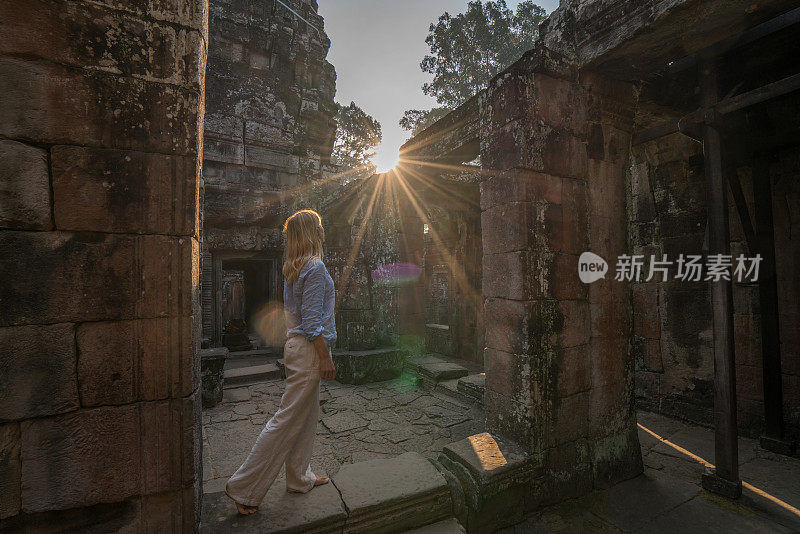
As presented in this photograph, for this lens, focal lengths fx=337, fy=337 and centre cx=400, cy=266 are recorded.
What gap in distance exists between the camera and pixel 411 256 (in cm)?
857

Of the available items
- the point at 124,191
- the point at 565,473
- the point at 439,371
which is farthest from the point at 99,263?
the point at 439,371

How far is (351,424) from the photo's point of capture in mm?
4367

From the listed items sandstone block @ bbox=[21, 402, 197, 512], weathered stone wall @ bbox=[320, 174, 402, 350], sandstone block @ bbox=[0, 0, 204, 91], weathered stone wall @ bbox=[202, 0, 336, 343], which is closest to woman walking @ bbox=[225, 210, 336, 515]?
sandstone block @ bbox=[21, 402, 197, 512]

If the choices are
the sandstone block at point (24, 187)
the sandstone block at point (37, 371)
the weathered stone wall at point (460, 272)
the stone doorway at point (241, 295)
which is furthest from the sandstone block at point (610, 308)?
the stone doorway at point (241, 295)

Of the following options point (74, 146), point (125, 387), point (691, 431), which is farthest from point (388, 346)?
point (74, 146)

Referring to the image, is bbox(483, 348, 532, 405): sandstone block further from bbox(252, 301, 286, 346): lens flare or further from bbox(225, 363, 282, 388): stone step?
bbox(252, 301, 286, 346): lens flare

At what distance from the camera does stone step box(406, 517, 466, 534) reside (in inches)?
89.0

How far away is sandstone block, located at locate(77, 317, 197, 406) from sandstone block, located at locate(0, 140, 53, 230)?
54 centimetres

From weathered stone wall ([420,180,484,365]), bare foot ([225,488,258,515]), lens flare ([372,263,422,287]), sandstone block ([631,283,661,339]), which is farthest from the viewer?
weathered stone wall ([420,180,484,365])

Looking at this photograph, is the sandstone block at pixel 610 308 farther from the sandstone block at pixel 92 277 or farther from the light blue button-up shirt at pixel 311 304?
the sandstone block at pixel 92 277

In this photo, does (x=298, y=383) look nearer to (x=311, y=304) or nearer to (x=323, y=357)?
(x=323, y=357)

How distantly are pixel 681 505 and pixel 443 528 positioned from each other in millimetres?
2147

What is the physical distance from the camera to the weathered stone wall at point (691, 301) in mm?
4141

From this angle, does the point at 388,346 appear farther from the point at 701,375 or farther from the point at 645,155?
the point at 645,155
